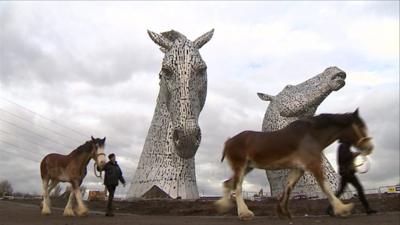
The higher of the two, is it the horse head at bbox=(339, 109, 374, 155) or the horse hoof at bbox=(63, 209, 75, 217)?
the horse head at bbox=(339, 109, 374, 155)

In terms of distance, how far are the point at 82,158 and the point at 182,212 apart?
11.4ft

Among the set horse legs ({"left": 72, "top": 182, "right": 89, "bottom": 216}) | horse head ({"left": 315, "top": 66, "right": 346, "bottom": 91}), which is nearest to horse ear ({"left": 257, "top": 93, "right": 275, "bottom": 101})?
horse head ({"left": 315, "top": 66, "right": 346, "bottom": 91})

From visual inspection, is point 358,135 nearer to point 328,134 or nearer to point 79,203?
point 328,134

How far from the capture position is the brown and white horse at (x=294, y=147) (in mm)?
8070

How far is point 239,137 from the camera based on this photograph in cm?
885

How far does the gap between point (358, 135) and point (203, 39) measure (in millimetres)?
14678

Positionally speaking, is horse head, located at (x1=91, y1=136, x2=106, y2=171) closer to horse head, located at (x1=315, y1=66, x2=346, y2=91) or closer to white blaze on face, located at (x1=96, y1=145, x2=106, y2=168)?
white blaze on face, located at (x1=96, y1=145, x2=106, y2=168)

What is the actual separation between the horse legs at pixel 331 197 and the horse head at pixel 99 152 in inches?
205

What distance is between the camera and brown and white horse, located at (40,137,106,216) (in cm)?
1118

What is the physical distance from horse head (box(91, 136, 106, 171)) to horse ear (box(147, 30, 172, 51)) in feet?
35.3

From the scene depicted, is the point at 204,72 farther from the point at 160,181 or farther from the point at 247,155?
the point at 247,155

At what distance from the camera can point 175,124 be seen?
19281mm

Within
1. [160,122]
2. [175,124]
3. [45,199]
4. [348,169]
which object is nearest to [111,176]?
[45,199]

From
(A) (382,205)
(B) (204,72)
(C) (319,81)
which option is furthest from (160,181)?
(A) (382,205)
